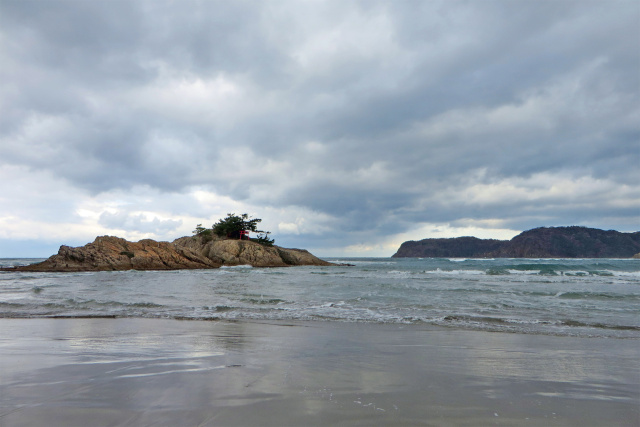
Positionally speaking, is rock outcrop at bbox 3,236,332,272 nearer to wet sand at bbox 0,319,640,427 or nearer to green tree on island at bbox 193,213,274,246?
green tree on island at bbox 193,213,274,246

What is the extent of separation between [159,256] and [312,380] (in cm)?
4118

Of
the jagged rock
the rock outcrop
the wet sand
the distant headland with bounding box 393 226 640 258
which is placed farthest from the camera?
the distant headland with bounding box 393 226 640 258

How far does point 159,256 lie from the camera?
40250 millimetres

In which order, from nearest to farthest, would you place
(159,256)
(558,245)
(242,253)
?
(159,256) → (242,253) → (558,245)

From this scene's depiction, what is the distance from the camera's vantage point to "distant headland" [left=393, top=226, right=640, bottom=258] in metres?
126

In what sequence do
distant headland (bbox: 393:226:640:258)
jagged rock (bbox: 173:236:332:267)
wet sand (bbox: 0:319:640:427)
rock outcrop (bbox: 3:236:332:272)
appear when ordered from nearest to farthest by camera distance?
1. wet sand (bbox: 0:319:640:427)
2. rock outcrop (bbox: 3:236:332:272)
3. jagged rock (bbox: 173:236:332:267)
4. distant headland (bbox: 393:226:640:258)

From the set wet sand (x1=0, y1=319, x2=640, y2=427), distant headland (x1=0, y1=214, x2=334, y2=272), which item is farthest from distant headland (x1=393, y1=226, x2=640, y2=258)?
wet sand (x1=0, y1=319, x2=640, y2=427)

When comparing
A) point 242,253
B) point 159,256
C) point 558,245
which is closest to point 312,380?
point 159,256

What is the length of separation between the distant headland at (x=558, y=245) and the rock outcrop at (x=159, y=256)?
119 meters

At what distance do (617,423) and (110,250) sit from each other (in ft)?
139

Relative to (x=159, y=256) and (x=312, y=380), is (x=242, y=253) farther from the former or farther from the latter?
(x=312, y=380)

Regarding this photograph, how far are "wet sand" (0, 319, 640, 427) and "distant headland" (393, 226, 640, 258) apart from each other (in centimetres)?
14118

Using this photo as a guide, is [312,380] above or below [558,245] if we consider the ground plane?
below

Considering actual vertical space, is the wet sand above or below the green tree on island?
below
